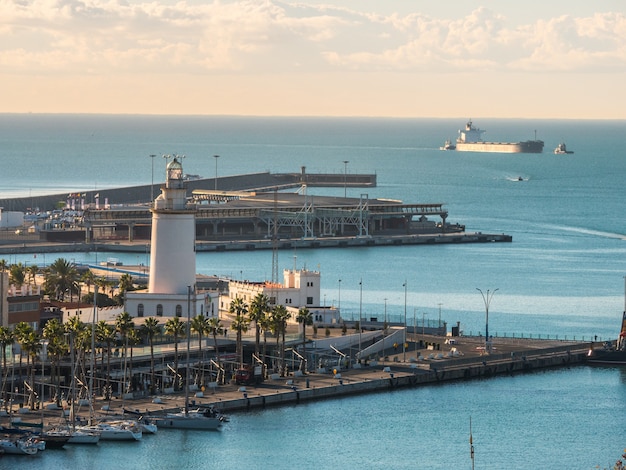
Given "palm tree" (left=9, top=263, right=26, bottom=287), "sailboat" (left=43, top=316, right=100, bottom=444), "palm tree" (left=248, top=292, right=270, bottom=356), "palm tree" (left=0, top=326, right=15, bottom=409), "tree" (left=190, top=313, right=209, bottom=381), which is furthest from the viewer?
"palm tree" (left=9, top=263, right=26, bottom=287)

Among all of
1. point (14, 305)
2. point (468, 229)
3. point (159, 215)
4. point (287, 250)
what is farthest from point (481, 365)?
point (468, 229)

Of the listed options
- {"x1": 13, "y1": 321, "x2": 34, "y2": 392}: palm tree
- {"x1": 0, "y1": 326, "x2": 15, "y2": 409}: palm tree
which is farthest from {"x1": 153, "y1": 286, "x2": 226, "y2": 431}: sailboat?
{"x1": 0, "y1": 326, "x2": 15, "y2": 409}: palm tree

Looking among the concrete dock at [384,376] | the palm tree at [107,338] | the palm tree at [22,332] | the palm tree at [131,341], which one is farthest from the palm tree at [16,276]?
the concrete dock at [384,376]

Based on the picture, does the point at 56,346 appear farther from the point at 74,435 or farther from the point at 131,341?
the point at 74,435

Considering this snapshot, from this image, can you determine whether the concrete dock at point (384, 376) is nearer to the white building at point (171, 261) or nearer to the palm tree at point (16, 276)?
the white building at point (171, 261)

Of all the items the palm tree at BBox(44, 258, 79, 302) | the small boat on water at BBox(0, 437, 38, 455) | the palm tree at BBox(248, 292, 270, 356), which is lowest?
the small boat on water at BBox(0, 437, 38, 455)

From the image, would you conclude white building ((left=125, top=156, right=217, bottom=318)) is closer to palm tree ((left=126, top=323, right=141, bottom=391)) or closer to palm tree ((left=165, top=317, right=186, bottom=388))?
palm tree ((left=165, top=317, right=186, bottom=388))

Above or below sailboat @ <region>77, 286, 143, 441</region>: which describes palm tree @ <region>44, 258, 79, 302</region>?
above
